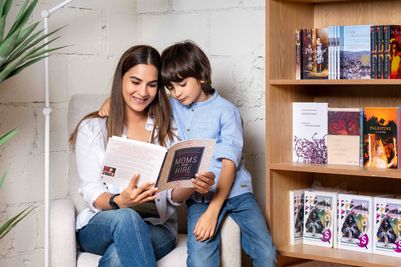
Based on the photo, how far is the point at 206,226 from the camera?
7.39 feet

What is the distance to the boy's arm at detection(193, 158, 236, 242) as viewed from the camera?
2.25 meters

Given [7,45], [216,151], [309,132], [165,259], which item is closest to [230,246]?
[165,259]

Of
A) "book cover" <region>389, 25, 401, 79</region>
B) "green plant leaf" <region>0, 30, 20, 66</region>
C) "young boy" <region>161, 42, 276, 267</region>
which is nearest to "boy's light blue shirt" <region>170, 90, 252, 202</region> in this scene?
"young boy" <region>161, 42, 276, 267</region>

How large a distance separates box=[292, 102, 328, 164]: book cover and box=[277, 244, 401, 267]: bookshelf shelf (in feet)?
1.09

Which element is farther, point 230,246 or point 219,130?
point 219,130

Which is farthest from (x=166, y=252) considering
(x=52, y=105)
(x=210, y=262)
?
(x=52, y=105)

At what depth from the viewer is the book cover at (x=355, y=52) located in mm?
2449

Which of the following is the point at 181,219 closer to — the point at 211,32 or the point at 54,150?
the point at 54,150

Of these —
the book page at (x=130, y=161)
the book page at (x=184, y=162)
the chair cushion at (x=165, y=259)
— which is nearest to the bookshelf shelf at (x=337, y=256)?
the chair cushion at (x=165, y=259)

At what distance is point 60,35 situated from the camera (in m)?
2.83

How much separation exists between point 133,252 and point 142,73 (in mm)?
629

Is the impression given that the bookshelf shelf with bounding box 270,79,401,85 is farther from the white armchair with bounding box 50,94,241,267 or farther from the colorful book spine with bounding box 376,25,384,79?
the white armchair with bounding box 50,94,241,267

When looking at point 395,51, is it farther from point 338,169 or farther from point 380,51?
point 338,169

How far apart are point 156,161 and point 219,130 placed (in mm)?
449
